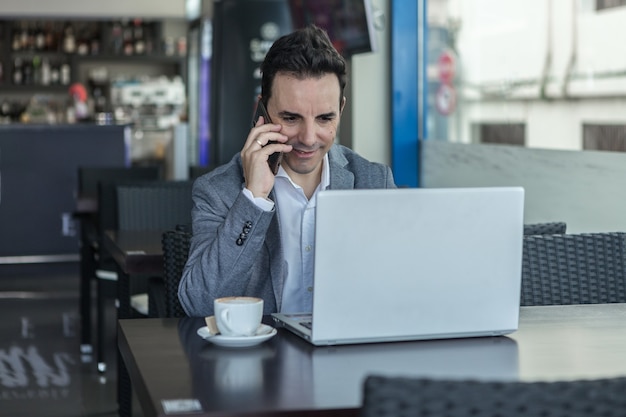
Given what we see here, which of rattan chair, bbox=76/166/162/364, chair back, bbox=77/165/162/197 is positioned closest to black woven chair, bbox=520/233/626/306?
rattan chair, bbox=76/166/162/364

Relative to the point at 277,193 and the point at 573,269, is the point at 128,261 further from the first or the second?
the point at 573,269

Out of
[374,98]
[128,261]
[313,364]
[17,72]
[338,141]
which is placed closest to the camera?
[313,364]

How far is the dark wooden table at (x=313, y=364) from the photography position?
1327mm

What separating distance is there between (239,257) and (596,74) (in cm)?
218

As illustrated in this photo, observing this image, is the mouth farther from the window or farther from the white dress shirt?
the window

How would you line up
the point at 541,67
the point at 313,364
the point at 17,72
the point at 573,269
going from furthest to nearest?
1. the point at 17,72
2. the point at 541,67
3. the point at 573,269
4. the point at 313,364

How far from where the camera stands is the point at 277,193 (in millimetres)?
2234

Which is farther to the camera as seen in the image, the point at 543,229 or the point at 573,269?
the point at 543,229

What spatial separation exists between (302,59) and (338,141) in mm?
3768

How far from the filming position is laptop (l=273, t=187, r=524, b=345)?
5.17 feet

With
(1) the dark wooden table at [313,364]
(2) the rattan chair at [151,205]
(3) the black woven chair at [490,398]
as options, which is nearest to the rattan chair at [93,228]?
(2) the rattan chair at [151,205]

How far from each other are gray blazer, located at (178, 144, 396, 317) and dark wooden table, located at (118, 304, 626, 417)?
0.52ft

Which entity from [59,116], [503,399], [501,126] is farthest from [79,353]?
[59,116]

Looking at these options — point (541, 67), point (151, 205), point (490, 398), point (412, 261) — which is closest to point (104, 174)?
point (151, 205)
